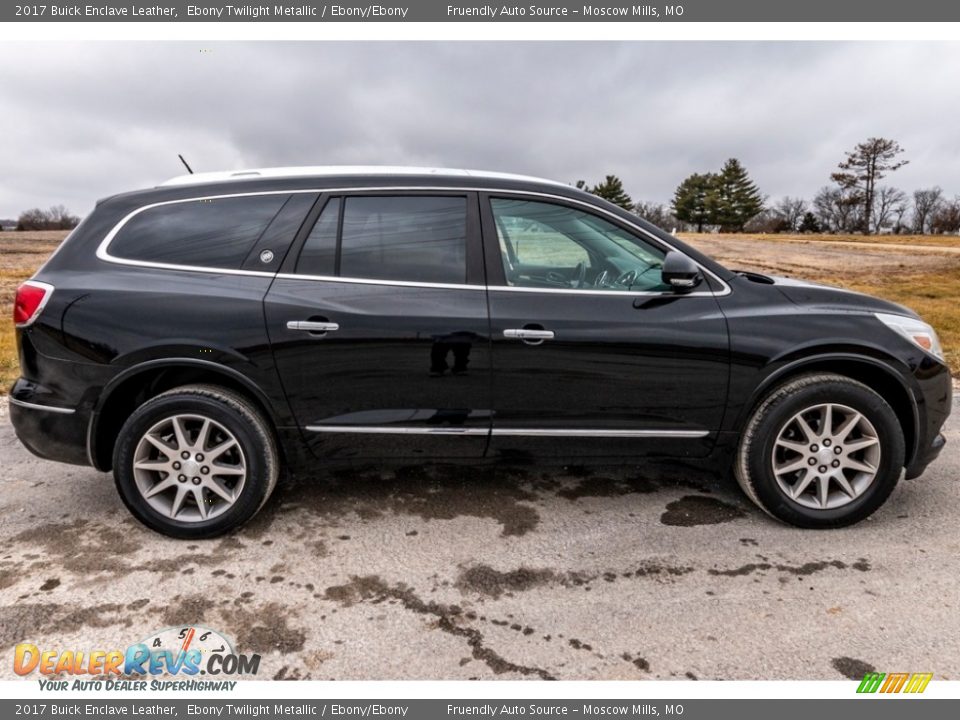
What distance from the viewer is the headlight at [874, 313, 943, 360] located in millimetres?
3113

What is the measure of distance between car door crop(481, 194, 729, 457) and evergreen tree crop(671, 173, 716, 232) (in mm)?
74054

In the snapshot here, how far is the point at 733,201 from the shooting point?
231ft

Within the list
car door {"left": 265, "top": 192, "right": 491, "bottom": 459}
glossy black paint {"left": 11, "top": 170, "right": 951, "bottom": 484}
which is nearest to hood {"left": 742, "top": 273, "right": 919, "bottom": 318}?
glossy black paint {"left": 11, "top": 170, "right": 951, "bottom": 484}

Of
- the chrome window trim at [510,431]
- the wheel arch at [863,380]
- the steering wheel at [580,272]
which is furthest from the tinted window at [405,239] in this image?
the wheel arch at [863,380]

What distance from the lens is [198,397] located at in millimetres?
2938

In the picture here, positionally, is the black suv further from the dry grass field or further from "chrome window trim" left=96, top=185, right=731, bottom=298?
the dry grass field

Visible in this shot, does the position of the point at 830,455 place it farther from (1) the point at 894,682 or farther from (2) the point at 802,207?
(2) the point at 802,207

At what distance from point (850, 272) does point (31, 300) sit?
21.1 meters

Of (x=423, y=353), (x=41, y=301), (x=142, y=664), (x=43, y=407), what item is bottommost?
(x=142, y=664)

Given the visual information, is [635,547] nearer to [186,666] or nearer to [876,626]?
[876,626]

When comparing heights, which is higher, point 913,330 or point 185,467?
point 913,330

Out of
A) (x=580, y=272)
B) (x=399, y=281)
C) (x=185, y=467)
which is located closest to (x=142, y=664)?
(x=185, y=467)

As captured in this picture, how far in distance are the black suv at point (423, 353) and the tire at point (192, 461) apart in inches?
0.4

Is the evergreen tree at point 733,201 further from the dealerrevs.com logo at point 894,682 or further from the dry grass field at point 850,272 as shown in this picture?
the dealerrevs.com logo at point 894,682
